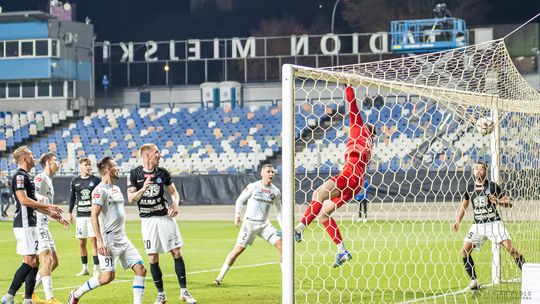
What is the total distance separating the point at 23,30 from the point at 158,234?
46826 millimetres

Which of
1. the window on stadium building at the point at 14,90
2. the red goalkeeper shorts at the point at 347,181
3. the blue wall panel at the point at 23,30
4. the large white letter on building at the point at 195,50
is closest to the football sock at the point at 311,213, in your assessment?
the red goalkeeper shorts at the point at 347,181

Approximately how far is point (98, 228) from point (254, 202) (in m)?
4.58

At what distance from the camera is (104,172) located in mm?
13008

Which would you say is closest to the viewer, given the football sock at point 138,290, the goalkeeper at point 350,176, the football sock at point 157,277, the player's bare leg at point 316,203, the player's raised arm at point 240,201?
the football sock at point 138,290

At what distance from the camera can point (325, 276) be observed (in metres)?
17.5

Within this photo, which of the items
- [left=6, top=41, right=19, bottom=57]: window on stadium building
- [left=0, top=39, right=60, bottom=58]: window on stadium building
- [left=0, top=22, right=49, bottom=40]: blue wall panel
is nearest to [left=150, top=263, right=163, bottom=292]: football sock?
[left=0, top=39, right=60, bottom=58]: window on stadium building

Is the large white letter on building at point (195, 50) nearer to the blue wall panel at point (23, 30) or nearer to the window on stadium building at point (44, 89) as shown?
→ the window on stadium building at point (44, 89)

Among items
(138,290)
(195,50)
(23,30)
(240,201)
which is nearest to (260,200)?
(240,201)

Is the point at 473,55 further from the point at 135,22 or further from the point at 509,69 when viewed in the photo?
the point at 135,22

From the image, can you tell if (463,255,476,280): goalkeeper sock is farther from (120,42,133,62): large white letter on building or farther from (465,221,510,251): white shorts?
(120,42,133,62): large white letter on building

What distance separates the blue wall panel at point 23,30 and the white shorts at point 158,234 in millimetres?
45803

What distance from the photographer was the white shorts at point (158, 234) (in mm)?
14211

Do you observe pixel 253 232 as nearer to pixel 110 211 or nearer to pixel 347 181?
pixel 347 181

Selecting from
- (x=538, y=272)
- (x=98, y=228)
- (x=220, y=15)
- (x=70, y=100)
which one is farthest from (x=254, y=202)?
(x=220, y=15)
